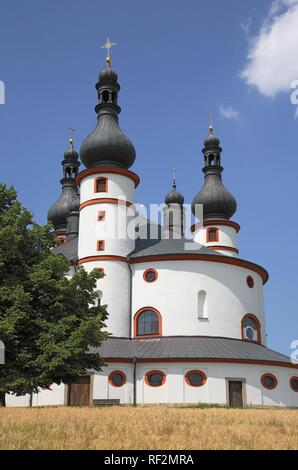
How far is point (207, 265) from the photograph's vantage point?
37.3m

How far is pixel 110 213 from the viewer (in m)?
37.5

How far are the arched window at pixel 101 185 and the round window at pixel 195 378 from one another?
41.8 ft

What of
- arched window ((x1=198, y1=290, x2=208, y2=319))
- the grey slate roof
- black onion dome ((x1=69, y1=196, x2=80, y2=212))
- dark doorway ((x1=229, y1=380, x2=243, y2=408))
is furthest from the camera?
black onion dome ((x1=69, y1=196, x2=80, y2=212))

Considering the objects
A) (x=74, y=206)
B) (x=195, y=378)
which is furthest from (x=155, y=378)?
(x=74, y=206)

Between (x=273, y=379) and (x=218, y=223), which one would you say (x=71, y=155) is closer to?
(x=218, y=223)

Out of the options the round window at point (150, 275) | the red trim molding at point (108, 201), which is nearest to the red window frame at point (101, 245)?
the red trim molding at point (108, 201)

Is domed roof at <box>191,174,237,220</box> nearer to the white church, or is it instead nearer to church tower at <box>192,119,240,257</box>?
church tower at <box>192,119,240,257</box>

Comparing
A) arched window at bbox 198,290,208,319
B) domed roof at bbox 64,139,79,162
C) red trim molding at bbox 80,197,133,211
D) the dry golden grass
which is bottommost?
the dry golden grass

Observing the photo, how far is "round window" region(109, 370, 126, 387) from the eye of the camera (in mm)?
32969

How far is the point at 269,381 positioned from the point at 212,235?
60.5ft

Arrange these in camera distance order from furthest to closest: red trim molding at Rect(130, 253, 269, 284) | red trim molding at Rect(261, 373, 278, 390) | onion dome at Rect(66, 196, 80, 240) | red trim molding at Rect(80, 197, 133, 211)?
1. onion dome at Rect(66, 196, 80, 240)
2. red trim molding at Rect(80, 197, 133, 211)
3. red trim molding at Rect(130, 253, 269, 284)
4. red trim molding at Rect(261, 373, 278, 390)

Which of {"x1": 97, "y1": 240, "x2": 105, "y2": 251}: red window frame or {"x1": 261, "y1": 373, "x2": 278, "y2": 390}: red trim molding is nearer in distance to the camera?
{"x1": 261, "y1": 373, "x2": 278, "y2": 390}: red trim molding

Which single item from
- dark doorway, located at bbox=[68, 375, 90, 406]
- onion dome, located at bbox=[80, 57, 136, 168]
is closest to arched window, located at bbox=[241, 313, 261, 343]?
dark doorway, located at bbox=[68, 375, 90, 406]

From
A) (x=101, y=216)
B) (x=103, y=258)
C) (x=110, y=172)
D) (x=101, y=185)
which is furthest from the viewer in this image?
(x=101, y=185)
